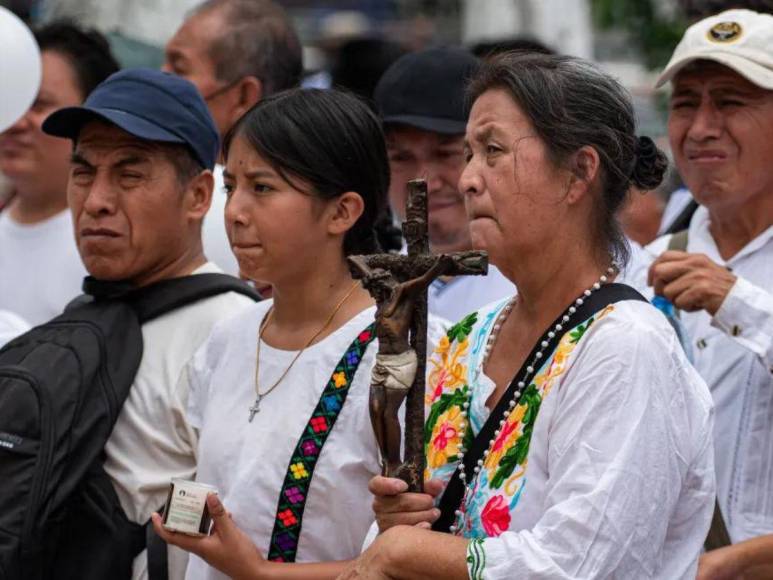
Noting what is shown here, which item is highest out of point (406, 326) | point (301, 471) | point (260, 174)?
point (260, 174)

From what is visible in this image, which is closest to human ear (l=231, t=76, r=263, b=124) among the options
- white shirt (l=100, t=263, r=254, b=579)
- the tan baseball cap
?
white shirt (l=100, t=263, r=254, b=579)

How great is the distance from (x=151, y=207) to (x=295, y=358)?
78 centimetres

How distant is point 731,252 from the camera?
416 centimetres

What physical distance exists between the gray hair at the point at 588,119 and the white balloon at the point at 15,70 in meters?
2.17

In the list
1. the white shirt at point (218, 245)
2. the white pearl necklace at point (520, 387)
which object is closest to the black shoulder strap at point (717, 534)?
the white pearl necklace at point (520, 387)

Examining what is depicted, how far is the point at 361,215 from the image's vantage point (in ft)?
12.0

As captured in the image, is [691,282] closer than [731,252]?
Yes

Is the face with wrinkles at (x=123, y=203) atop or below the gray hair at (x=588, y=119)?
below

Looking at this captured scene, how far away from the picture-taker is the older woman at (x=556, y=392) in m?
2.68

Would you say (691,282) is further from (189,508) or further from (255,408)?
(189,508)

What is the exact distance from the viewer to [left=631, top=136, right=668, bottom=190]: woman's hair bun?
3.08m

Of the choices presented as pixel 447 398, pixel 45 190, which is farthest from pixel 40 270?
pixel 447 398

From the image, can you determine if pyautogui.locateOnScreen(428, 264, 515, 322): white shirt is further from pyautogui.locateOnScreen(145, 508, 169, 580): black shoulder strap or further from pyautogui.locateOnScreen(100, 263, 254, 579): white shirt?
pyautogui.locateOnScreen(145, 508, 169, 580): black shoulder strap

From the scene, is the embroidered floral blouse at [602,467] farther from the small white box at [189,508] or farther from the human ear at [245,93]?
the human ear at [245,93]
